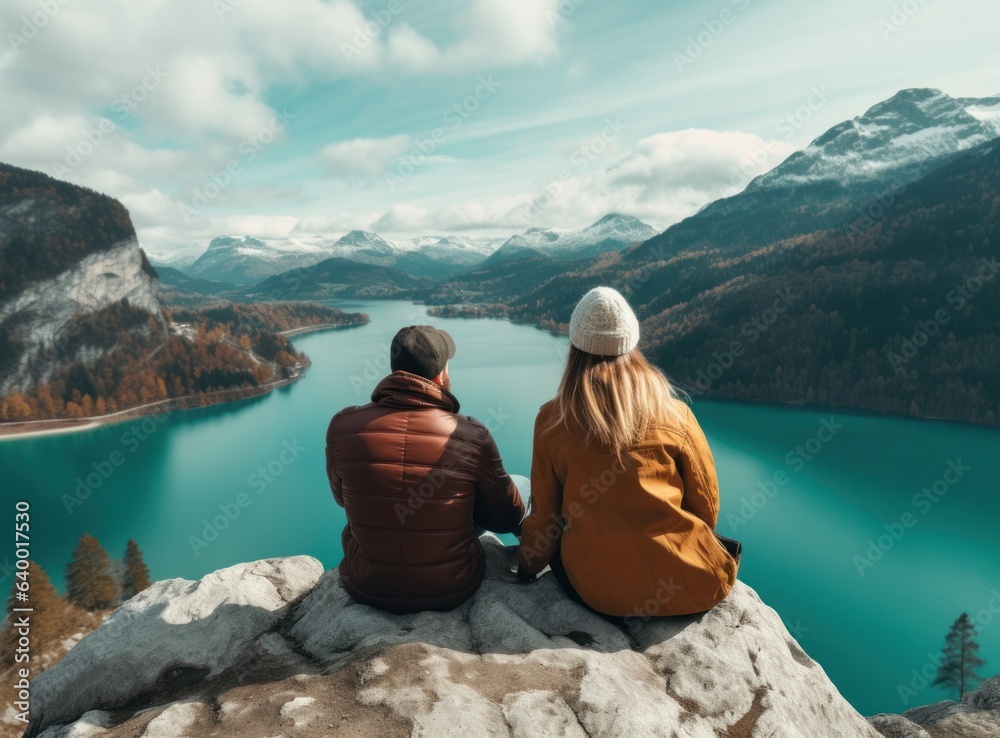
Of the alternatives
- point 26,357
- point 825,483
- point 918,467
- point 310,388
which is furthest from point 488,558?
point 26,357

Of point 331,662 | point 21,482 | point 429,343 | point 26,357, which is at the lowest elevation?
point 21,482

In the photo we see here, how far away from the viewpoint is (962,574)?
→ 3694 cm

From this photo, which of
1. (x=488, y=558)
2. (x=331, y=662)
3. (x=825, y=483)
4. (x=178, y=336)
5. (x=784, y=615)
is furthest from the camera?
(x=178, y=336)

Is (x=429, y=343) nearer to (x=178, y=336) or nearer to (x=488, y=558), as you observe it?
(x=488, y=558)

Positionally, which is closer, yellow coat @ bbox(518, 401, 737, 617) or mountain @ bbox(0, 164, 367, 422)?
yellow coat @ bbox(518, 401, 737, 617)

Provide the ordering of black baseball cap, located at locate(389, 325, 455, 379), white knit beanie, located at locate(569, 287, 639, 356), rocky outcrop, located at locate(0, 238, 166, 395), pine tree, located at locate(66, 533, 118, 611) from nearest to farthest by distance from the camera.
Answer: white knit beanie, located at locate(569, 287, 639, 356)
black baseball cap, located at locate(389, 325, 455, 379)
pine tree, located at locate(66, 533, 118, 611)
rocky outcrop, located at locate(0, 238, 166, 395)

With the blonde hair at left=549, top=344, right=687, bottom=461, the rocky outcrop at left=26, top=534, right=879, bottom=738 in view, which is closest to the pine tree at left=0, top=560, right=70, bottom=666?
the rocky outcrop at left=26, top=534, right=879, bottom=738

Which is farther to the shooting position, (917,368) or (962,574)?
(917,368)

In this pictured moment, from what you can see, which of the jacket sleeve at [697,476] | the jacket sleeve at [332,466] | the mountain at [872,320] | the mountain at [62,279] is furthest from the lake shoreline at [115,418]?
the jacket sleeve at [697,476]

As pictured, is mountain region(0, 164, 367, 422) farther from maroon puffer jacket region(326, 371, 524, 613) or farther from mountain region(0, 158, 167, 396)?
maroon puffer jacket region(326, 371, 524, 613)

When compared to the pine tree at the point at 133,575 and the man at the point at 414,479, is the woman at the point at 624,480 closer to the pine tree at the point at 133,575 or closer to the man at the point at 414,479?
the man at the point at 414,479

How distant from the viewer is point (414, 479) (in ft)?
13.1

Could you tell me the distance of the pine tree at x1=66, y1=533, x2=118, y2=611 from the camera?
108 ft

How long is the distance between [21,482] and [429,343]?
76.2 meters
